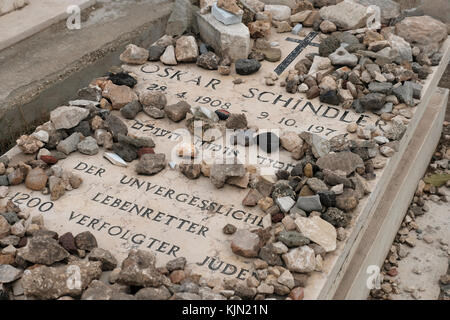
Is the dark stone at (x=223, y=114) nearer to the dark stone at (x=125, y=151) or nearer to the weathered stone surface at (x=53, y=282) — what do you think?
the dark stone at (x=125, y=151)

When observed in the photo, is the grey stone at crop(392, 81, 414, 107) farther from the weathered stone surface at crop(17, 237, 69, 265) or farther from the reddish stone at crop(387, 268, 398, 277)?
the weathered stone surface at crop(17, 237, 69, 265)

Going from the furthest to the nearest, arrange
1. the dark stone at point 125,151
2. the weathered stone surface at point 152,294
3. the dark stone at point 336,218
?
1. the dark stone at point 125,151
2. the dark stone at point 336,218
3. the weathered stone surface at point 152,294

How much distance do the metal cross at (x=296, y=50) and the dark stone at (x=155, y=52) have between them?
870 millimetres

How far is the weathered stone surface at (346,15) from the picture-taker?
5391 millimetres

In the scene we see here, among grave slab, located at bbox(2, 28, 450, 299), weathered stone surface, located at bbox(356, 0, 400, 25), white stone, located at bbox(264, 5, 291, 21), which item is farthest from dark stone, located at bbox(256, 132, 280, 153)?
weathered stone surface, located at bbox(356, 0, 400, 25)

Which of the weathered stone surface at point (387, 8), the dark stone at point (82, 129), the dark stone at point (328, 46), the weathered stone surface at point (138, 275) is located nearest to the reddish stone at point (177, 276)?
the weathered stone surface at point (138, 275)

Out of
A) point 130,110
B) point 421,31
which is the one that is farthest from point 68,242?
point 421,31

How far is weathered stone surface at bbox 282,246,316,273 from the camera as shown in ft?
10.9

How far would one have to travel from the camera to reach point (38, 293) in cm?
317

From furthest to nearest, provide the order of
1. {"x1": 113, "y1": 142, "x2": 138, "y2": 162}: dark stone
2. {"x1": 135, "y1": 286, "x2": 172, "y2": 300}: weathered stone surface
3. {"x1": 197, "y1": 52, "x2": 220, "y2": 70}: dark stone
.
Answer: {"x1": 197, "y1": 52, "x2": 220, "y2": 70}: dark stone
{"x1": 113, "y1": 142, "x2": 138, "y2": 162}: dark stone
{"x1": 135, "y1": 286, "x2": 172, "y2": 300}: weathered stone surface

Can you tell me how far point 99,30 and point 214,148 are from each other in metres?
1.75

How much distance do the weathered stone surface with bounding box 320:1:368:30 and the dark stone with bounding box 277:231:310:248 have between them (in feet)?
8.03

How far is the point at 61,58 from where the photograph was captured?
5.04 m
